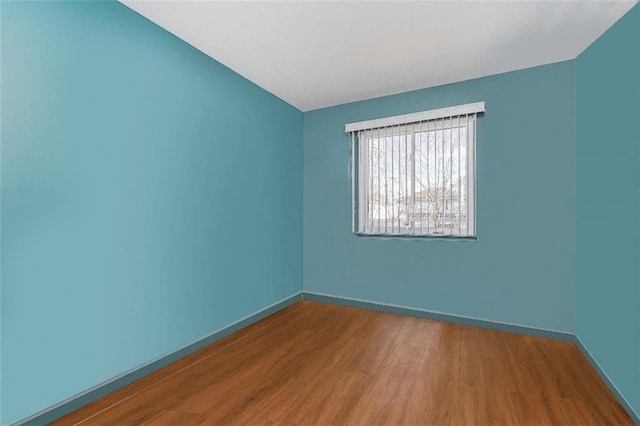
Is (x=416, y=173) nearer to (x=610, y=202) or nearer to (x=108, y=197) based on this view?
(x=610, y=202)

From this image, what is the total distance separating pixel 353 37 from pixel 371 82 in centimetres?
84

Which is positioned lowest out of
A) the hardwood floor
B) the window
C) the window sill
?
the hardwood floor

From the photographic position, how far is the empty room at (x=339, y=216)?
156cm

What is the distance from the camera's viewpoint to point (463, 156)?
9.64ft

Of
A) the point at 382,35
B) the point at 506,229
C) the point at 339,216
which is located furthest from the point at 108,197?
the point at 506,229

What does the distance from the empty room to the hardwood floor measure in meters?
0.02

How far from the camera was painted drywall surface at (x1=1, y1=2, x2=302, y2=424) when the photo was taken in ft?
4.76

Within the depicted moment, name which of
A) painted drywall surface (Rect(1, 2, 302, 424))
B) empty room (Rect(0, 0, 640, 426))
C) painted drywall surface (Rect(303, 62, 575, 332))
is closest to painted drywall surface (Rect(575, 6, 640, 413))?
empty room (Rect(0, 0, 640, 426))

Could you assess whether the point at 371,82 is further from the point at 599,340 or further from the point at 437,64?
the point at 599,340

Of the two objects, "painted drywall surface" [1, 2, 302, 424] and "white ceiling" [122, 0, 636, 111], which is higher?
"white ceiling" [122, 0, 636, 111]

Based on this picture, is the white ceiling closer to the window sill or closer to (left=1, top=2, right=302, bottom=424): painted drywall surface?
(left=1, top=2, right=302, bottom=424): painted drywall surface

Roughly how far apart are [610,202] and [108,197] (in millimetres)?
3283

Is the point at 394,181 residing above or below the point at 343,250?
above

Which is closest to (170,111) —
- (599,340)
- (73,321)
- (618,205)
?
(73,321)
